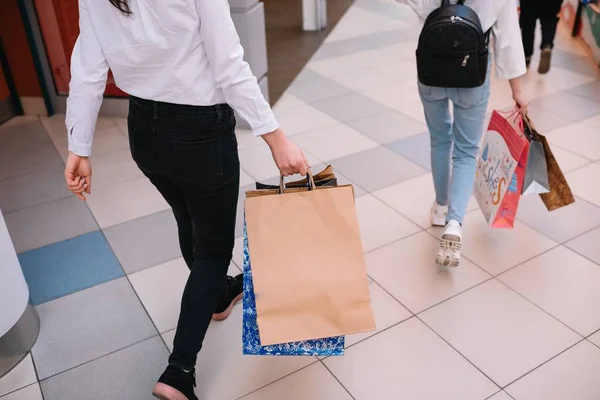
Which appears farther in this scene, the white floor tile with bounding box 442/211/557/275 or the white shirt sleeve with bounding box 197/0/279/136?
the white floor tile with bounding box 442/211/557/275

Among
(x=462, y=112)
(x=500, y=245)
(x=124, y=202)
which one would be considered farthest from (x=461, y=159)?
(x=124, y=202)

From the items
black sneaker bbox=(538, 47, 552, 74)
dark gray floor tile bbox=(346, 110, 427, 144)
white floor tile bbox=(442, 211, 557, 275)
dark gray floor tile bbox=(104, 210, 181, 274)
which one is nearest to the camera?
white floor tile bbox=(442, 211, 557, 275)

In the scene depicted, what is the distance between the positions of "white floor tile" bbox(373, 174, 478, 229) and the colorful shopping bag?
0.33 meters

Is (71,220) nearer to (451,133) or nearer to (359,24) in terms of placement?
(451,133)

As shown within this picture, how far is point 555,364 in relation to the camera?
1776mm

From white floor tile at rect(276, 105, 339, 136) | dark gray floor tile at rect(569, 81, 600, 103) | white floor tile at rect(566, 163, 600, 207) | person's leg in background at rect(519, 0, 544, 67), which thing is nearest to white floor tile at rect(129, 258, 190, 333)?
white floor tile at rect(276, 105, 339, 136)

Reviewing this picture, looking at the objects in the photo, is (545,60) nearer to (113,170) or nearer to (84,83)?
(113,170)

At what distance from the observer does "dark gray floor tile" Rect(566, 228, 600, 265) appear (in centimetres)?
228

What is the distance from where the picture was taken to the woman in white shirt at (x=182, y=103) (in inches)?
45.9

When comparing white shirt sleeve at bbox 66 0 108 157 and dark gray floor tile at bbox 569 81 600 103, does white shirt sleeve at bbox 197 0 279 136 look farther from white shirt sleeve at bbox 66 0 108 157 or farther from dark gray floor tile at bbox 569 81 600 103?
dark gray floor tile at bbox 569 81 600 103

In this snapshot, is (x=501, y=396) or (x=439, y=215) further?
(x=439, y=215)

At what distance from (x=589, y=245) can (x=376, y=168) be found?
1118mm

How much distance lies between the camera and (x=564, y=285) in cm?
212

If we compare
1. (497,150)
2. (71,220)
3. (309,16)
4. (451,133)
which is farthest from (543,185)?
(309,16)
